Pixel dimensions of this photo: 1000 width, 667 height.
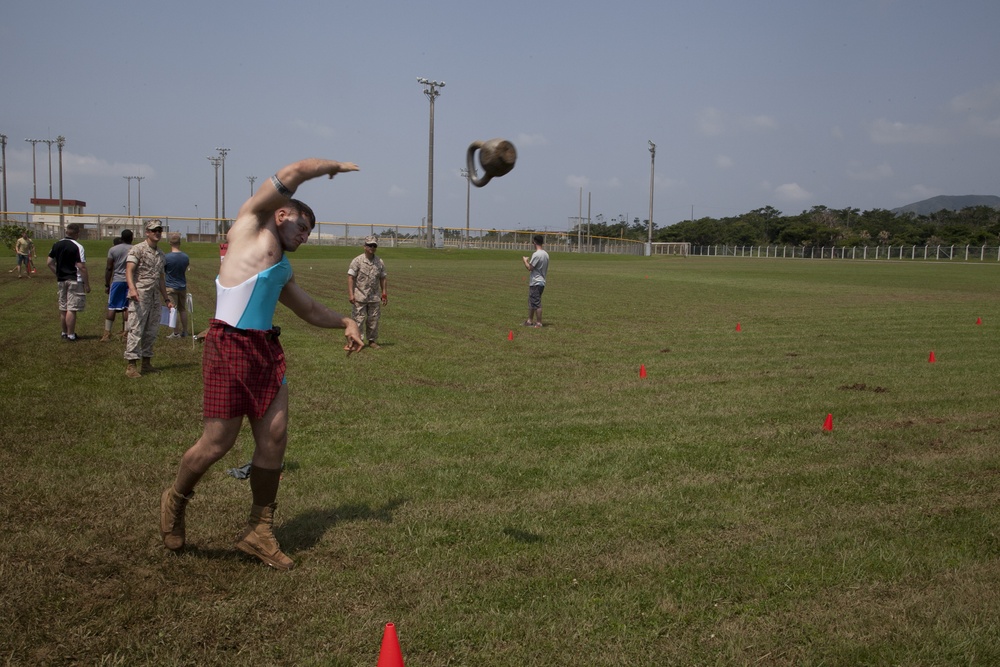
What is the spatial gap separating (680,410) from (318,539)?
5024 mm

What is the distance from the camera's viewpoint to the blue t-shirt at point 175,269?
14.4 meters

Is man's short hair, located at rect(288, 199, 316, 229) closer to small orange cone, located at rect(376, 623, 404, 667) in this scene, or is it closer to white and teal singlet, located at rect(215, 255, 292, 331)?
white and teal singlet, located at rect(215, 255, 292, 331)

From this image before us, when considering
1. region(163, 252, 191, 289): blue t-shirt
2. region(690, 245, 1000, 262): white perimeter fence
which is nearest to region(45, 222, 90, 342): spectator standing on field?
region(163, 252, 191, 289): blue t-shirt

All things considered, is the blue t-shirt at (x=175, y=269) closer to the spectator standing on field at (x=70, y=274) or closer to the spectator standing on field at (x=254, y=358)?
the spectator standing on field at (x=70, y=274)

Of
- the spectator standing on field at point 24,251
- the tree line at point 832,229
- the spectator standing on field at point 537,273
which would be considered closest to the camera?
the spectator standing on field at point 537,273

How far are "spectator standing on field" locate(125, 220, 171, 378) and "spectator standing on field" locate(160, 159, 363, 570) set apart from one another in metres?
6.77

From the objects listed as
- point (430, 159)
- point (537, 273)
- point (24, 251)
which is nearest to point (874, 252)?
point (430, 159)

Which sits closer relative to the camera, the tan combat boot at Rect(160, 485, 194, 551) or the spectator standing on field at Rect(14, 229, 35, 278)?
the tan combat boot at Rect(160, 485, 194, 551)

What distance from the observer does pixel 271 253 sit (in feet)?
16.2

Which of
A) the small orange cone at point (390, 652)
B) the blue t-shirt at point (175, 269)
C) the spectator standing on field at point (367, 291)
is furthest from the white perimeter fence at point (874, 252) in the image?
the small orange cone at point (390, 652)

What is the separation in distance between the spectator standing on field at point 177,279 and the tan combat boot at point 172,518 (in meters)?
9.89

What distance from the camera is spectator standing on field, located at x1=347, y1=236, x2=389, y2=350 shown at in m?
14.4

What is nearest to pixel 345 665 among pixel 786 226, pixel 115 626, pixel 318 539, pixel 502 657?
pixel 502 657

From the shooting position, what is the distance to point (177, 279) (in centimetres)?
1477
